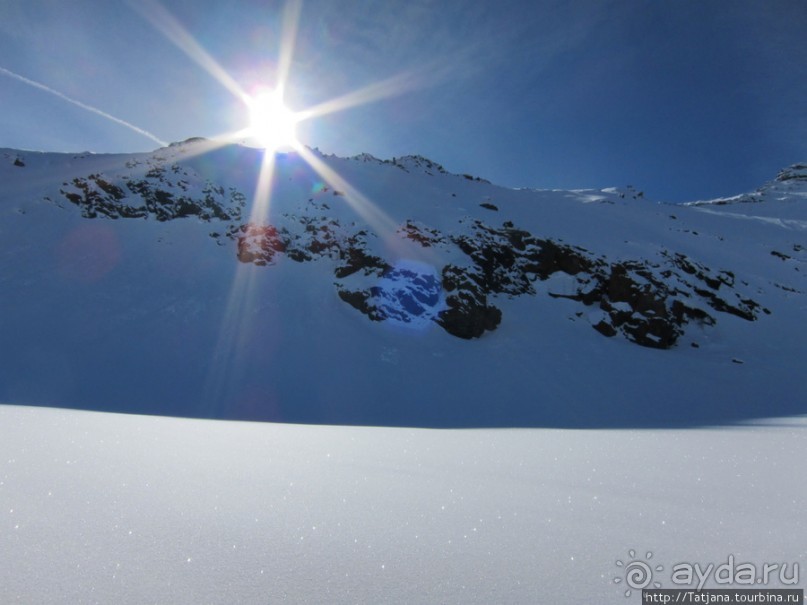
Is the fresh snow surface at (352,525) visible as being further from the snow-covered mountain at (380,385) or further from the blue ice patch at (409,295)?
the blue ice patch at (409,295)

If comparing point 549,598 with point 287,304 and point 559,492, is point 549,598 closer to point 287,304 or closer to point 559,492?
point 559,492

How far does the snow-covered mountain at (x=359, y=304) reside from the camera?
13.2 m

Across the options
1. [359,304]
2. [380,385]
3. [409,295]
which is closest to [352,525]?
[380,385]

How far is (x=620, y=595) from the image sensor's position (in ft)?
4.48

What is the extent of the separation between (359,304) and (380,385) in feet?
20.4

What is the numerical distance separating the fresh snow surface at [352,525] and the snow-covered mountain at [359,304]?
28.6ft

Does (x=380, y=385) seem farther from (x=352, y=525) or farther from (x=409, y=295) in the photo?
(x=352, y=525)

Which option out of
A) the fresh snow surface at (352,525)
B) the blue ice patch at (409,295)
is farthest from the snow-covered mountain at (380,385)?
the blue ice patch at (409,295)

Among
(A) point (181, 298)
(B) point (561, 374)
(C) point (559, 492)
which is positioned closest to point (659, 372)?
(B) point (561, 374)

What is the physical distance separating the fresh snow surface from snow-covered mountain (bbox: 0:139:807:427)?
871 cm

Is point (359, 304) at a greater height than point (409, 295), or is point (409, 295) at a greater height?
point (409, 295)

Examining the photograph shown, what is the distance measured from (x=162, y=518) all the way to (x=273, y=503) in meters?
0.53

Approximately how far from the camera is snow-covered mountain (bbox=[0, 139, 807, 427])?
520 inches

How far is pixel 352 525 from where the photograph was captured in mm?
1929
